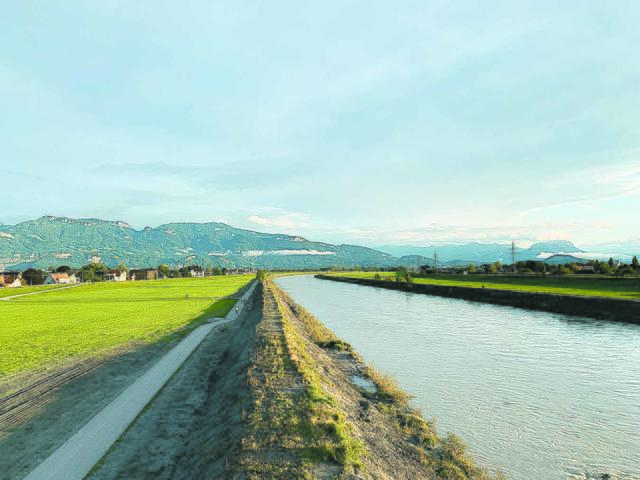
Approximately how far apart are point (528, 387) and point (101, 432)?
19253 millimetres

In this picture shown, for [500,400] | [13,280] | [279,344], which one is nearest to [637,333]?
[500,400]

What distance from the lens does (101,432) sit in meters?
14.4

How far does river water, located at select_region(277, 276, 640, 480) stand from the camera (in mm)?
13328

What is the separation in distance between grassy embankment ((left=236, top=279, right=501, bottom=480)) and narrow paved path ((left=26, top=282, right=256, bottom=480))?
478 cm

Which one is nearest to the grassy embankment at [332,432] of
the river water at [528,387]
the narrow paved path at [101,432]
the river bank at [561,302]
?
the river water at [528,387]

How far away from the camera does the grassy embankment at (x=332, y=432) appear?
1031 cm

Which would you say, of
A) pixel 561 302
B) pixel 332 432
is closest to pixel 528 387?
pixel 332 432

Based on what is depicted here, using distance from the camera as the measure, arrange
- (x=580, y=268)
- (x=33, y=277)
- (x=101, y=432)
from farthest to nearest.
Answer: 1. (x=33, y=277)
2. (x=580, y=268)
3. (x=101, y=432)

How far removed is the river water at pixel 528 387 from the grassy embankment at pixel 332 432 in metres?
1.22

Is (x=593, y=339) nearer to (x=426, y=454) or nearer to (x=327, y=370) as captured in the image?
(x=327, y=370)

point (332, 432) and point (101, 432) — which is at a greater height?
point (332, 432)

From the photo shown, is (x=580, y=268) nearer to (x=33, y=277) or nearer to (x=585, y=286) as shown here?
(x=585, y=286)

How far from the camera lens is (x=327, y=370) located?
21.2m

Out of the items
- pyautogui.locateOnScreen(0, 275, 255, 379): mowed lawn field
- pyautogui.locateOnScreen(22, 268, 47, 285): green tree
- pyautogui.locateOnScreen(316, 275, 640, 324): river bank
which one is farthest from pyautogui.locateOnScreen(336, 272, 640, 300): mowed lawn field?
pyautogui.locateOnScreen(22, 268, 47, 285): green tree
